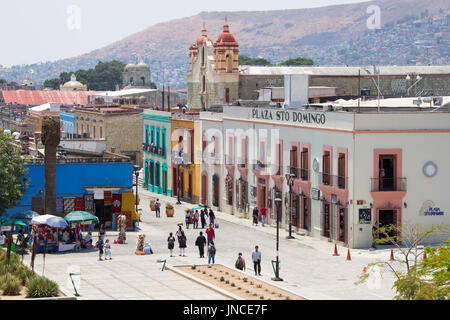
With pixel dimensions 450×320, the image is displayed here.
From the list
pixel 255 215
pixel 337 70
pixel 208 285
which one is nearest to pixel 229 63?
pixel 337 70

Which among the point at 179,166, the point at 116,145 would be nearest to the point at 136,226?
the point at 179,166

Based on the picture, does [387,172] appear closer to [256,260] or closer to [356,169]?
[356,169]

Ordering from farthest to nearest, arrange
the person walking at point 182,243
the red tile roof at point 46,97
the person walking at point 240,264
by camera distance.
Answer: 1. the red tile roof at point 46,97
2. the person walking at point 182,243
3. the person walking at point 240,264

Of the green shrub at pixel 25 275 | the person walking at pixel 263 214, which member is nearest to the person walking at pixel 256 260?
the green shrub at pixel 25 275

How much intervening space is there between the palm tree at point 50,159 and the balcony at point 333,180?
13.4 metres

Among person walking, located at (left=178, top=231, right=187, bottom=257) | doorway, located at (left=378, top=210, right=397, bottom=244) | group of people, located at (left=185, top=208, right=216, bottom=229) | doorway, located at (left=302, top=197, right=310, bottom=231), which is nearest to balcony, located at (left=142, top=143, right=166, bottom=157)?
group of people, located at (left=185, top=208, right=216, bottom=229)

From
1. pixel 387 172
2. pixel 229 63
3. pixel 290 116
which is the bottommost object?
pixel 387 172

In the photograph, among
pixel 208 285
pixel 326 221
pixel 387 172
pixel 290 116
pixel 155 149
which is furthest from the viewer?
pixel 155 149

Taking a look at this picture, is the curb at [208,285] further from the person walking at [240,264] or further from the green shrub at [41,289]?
the green shrub at [41,289]

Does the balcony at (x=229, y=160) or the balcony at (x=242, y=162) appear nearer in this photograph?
the balcony at (x=242, y=162)

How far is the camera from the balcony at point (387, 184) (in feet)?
165

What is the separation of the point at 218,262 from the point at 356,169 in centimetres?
939

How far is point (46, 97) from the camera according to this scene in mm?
168000

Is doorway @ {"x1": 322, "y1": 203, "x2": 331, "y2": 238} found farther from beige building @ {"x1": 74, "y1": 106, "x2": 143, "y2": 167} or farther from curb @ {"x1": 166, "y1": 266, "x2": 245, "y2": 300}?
beige building @ {"x1": 74, "y1": 106, "x2": 143, "y2": 167}
